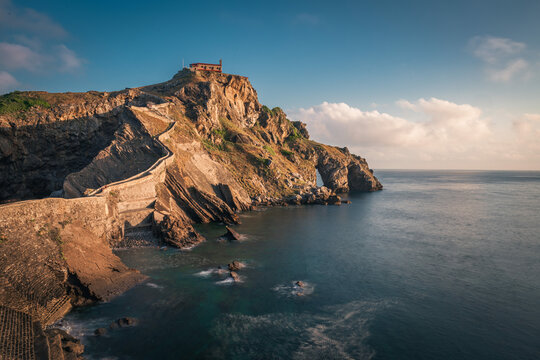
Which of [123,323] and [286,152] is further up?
[286,152]

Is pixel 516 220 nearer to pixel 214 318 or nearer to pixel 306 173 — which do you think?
pixel 306 173

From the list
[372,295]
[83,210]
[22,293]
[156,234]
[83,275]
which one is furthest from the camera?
[156,234]

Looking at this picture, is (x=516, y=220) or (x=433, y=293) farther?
(x=516, y=220)

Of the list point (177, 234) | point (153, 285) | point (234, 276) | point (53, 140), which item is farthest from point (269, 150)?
point (153, 285)

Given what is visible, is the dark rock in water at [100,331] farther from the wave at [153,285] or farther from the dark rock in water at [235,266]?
the dark rock in water at [235,266]

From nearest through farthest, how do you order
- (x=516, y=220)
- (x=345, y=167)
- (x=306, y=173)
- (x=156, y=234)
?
(x=156, y=234)
(x=516, y=220)
(x=306, y=173)
(x=345, y=167)

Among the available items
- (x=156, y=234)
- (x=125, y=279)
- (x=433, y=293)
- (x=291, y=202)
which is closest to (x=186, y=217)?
(x=156, y=234)

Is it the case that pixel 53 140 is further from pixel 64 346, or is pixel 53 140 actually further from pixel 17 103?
pixel 64 346
